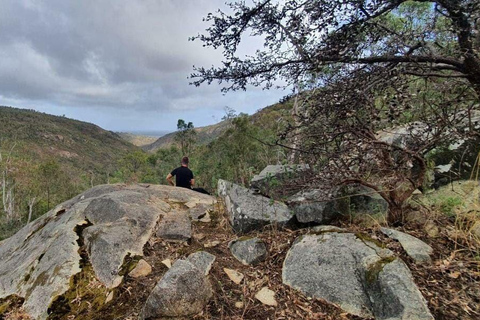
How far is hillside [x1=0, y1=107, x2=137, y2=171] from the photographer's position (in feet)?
289

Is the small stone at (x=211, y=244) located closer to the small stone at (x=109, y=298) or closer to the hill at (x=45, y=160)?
the small stone at (x=109, y=298)

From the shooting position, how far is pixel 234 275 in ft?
9.54

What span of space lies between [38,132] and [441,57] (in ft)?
407

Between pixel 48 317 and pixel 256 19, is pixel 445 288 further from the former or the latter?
pixel 48 317

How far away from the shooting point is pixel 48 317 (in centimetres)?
254

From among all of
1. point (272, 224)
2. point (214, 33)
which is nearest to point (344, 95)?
point (214, 33)

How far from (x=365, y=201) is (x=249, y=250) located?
1524 mm

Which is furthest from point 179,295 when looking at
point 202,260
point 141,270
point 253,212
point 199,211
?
point 199,211

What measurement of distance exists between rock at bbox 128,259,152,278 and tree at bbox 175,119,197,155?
75.7ft

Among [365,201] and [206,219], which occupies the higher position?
[365,201]

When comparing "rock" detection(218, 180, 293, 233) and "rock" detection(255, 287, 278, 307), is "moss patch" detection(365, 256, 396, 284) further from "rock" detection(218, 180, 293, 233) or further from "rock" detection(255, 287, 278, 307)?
"rock" detection(218, 180, 293, 233)

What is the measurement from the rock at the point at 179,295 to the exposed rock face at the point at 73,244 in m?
0.65

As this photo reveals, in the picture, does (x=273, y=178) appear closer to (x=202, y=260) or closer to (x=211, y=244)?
(x=211, y=244)

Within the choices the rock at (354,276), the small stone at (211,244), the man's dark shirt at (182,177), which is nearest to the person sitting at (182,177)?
the man's dark shirt at (182,177)
